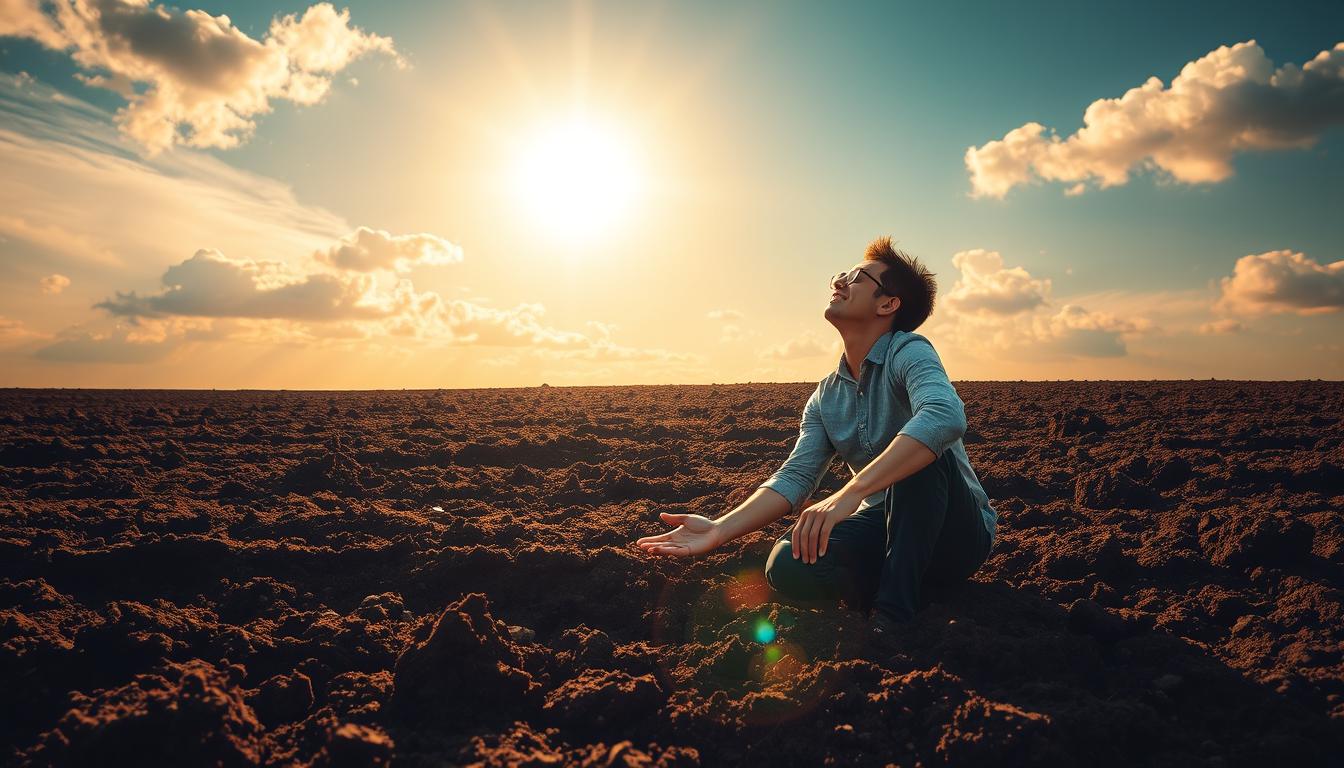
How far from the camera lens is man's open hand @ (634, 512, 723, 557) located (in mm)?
2838

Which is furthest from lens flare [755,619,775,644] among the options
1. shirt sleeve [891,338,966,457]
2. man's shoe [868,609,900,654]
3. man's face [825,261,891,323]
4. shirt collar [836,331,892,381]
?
man's face [825,261,891,323]

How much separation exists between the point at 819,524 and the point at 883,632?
54 centimetres

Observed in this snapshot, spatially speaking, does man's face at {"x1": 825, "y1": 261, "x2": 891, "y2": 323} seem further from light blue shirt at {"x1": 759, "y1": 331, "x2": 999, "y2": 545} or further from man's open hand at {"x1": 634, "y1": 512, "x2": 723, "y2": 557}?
man's open hand at {"x1": 634, "y1": 512, "x2": 723, "y2": 557}

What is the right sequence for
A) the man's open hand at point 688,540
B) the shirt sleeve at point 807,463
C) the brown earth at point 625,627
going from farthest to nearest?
the shirt sleeve at point 807,463 < the man's open hand at point 688,540 < the brown earth at point 625,627

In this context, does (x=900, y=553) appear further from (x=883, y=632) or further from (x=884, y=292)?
(x=884, y=292)

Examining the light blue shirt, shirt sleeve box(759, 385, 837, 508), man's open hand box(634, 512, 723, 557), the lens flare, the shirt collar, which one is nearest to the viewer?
the light blue shirt

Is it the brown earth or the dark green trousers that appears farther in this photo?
the dark green trousers

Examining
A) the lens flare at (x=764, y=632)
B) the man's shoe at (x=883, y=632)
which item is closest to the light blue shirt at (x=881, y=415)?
the man's shoe at (x=883, y=632)

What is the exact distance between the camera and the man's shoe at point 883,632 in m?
2.52

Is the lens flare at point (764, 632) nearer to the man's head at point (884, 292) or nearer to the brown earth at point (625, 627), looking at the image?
the brown earth at point (625, 627)

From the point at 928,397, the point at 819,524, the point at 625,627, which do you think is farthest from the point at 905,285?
the point at 625,627

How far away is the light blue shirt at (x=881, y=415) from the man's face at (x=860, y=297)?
5.7 inches

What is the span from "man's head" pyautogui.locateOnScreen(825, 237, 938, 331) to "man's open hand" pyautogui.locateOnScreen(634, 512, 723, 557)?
1.03m

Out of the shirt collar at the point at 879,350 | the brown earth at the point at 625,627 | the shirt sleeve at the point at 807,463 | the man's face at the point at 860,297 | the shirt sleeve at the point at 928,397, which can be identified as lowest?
the brown earth at the point at 625,627
